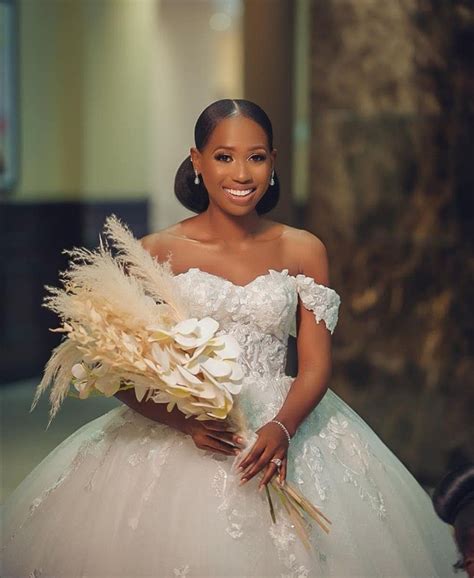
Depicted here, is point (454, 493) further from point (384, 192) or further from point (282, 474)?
point (384, 192)

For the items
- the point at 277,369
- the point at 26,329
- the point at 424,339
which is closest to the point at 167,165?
the point at 26,329

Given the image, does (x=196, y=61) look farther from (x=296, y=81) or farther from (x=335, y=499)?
(x=335, y=499)

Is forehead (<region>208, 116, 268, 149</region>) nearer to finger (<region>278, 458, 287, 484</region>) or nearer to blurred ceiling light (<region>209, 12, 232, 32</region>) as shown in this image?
finger (<region>278, 458, 287, 484</region>)

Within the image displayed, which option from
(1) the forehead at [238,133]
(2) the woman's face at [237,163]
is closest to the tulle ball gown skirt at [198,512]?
(2) the woman's face at [237,163]

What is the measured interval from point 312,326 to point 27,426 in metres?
3.45

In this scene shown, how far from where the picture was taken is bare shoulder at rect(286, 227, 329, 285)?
10.1 ft

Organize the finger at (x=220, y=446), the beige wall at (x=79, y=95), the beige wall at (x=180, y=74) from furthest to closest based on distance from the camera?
the beige wall at (x=180, y=74)
the beige wall at (x=79, y=95)
the finger at (x=220, y=446)

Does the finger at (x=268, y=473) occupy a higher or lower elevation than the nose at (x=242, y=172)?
lower

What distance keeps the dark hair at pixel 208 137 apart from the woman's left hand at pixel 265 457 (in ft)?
2.12

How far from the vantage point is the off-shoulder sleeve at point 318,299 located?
3.05 meters

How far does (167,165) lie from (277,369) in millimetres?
10752

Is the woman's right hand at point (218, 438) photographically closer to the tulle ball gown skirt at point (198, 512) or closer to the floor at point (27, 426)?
the tulle ball gown skirt at point (198, 512)

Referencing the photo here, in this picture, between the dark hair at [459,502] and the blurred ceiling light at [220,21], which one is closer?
the dark hair at [459,502]

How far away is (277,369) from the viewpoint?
3.13 metres
